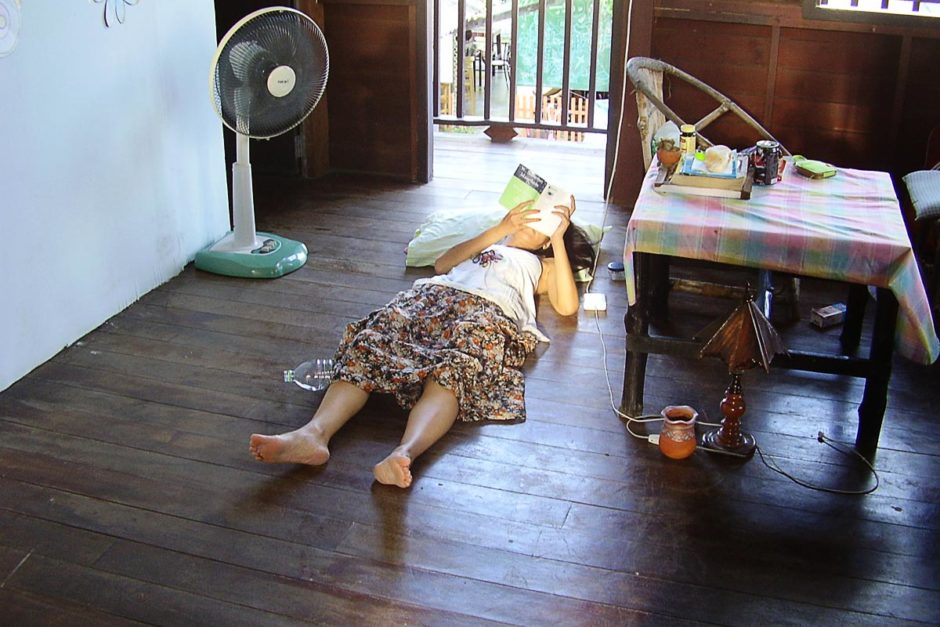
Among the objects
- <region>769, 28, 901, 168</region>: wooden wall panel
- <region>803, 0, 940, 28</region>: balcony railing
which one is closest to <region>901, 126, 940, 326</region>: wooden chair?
<region>769, 28, 901, 168</region>: wooden wall panel

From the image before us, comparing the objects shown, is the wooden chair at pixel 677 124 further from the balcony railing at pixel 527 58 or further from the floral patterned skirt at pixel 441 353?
the balcony railing at pixel 527 58

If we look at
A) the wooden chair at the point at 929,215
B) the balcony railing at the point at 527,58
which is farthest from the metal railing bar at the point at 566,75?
the wooden chair at the point at 929,215

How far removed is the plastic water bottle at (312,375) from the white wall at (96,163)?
0.78 m

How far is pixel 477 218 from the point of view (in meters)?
3.88

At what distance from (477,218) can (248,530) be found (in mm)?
1944

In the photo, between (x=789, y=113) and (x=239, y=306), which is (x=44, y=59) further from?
(x=789, y=113)

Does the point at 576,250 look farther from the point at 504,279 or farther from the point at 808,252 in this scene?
the point at 808,252

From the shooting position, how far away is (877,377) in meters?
2.50

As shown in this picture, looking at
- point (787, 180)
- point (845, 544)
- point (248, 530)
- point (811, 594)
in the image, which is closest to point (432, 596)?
point (248, 530)

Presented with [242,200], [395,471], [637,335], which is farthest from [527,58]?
[395,471]

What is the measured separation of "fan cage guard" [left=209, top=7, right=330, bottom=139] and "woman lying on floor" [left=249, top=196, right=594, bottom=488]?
37.0 inches

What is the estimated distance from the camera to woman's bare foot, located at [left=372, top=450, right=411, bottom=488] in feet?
7.68

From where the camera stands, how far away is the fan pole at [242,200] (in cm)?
369

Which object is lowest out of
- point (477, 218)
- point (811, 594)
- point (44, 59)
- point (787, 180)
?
point (811, 594)
